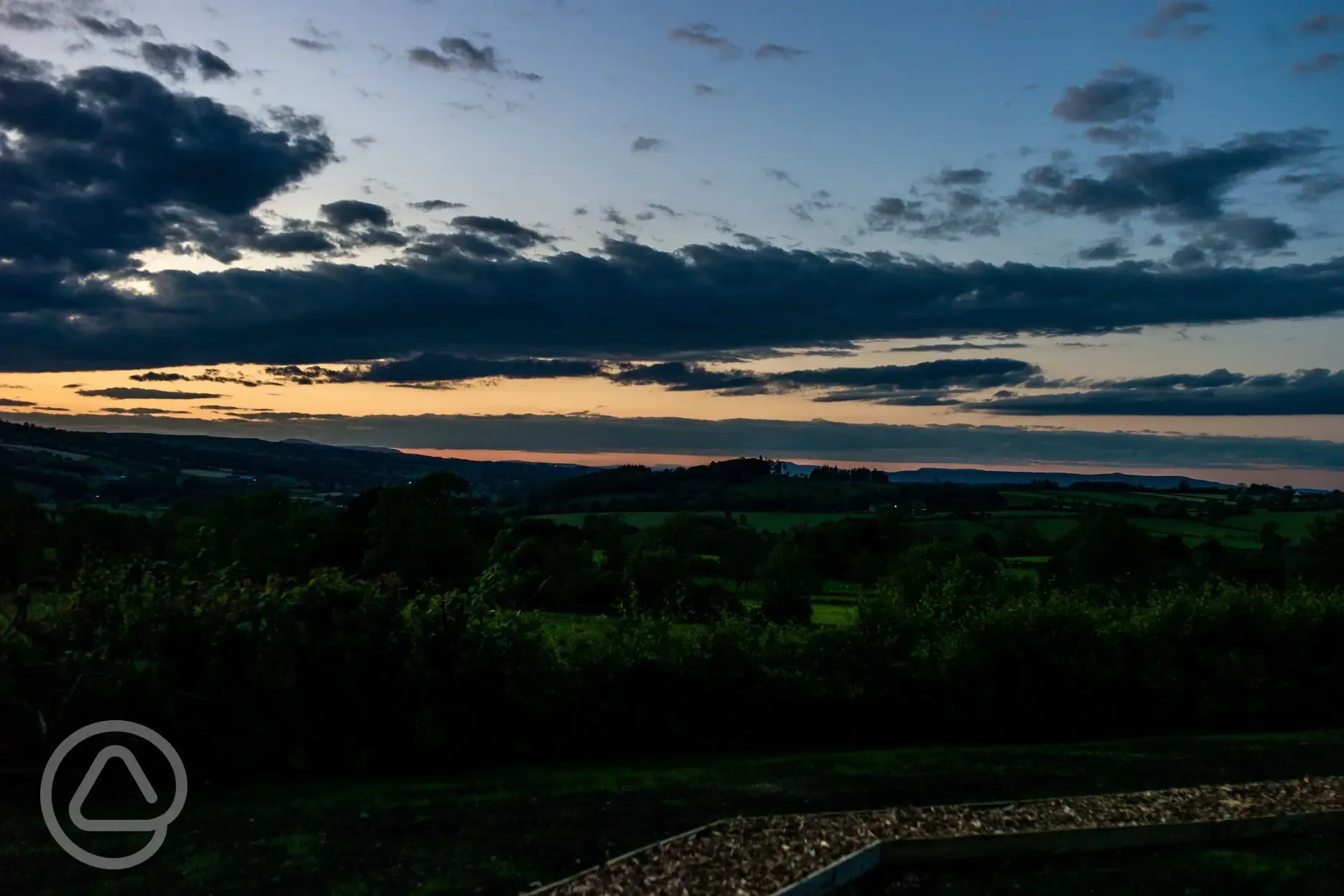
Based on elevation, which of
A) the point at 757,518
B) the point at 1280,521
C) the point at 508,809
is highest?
the point at 508,809

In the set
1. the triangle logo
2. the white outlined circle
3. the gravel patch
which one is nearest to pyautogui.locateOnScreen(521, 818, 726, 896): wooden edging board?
the gravel patch

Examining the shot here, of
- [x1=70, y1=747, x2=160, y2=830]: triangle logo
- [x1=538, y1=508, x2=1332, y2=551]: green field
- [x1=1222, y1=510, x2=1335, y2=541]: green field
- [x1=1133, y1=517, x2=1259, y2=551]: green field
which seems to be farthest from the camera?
[x1=1222, y1=510, x2=1335, y2=541]: green field

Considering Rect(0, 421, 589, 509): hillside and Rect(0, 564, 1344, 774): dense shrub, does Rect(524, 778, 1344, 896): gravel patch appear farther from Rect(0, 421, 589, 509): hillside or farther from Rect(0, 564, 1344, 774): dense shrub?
Rect(0, 421, 589, 509): hillside

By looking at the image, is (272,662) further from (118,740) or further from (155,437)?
(155,437)

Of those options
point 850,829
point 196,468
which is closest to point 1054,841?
point 850,829

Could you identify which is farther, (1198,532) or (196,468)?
(196,468)

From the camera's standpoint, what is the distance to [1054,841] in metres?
8.90

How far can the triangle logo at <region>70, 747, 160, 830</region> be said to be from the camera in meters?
8.70

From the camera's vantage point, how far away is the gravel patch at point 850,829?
24.8ft

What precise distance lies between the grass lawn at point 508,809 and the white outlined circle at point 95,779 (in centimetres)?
10

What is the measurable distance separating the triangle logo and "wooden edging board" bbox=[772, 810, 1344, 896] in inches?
233

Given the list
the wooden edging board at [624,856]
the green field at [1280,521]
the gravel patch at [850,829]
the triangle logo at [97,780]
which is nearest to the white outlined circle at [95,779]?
the triangle logo at [97,780]

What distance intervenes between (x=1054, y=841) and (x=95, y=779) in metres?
9.17

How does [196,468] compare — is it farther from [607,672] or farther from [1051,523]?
[607,672]
